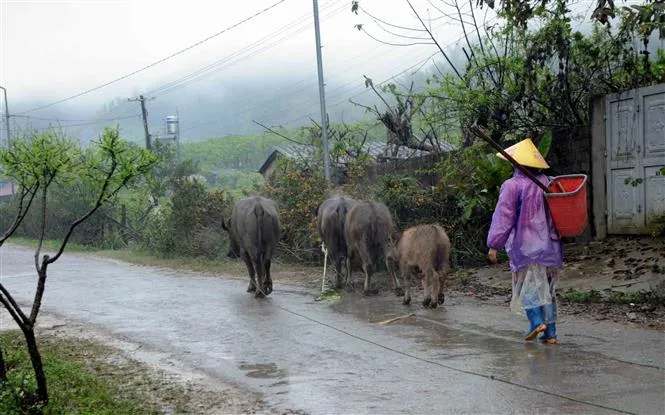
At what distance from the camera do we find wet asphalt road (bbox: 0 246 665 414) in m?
6.07

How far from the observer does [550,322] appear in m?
7.95

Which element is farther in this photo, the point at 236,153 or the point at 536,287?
the point at 236,153

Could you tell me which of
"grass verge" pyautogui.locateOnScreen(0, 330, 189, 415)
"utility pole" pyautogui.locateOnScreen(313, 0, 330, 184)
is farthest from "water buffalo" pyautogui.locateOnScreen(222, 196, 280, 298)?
"utility pole" pyautogui.locateOnScreen(313, 0, 330, 184)

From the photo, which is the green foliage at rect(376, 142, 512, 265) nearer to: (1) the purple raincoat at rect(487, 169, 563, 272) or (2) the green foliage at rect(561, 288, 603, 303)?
(2) the green foliage at rect(561, 288, 603, 303)

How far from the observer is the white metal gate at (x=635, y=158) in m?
12.4

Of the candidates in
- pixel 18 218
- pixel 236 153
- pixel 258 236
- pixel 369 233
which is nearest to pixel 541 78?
pixel 369 233

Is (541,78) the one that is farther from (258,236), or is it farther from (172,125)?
(172,125)

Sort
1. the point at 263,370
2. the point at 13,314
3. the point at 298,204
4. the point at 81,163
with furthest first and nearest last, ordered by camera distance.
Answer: the point at 298,204 < the point at 263,370 < the point at 81,163 < the point at 13,314

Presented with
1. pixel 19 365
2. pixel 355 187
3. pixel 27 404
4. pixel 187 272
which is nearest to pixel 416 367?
pixel 27 404

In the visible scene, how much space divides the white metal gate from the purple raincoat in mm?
4981

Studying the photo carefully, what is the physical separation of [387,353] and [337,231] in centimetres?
544

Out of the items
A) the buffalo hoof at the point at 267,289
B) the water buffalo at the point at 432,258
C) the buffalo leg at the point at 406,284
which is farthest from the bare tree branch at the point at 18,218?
the buffalo hoof at the point at 267,289

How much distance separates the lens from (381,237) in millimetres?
12445

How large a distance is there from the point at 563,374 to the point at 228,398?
273 cm
